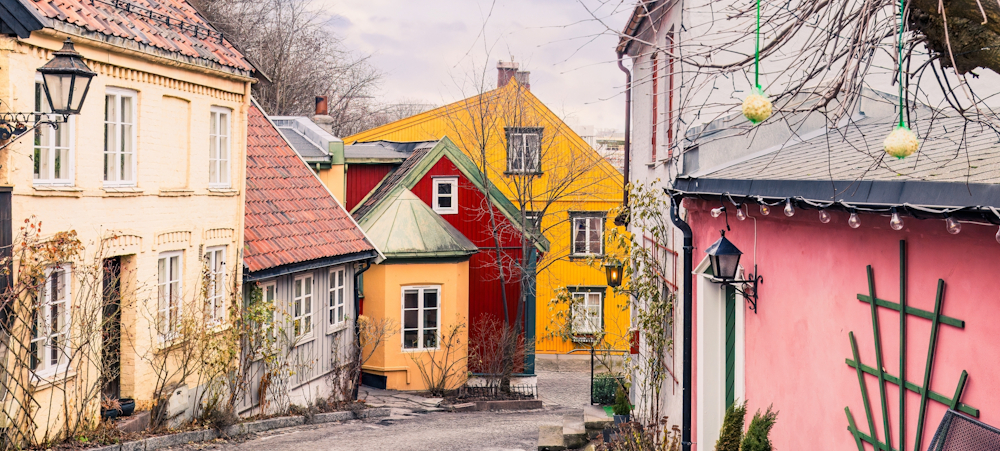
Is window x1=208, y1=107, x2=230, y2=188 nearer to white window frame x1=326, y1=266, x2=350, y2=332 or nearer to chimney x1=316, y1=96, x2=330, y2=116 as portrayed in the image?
white window frame x1=326, y1=266, x2=350, y2=332

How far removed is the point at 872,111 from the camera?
9078 millimetres

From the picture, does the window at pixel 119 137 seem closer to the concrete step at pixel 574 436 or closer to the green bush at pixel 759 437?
the concrete step at pixel 574 436

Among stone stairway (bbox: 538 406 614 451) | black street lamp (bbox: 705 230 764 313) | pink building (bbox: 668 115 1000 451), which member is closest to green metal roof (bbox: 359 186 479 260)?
stone stairway (bbox: 538 406 614 451)

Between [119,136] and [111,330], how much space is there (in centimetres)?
246

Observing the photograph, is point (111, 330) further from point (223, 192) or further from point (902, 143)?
point (902, 143)

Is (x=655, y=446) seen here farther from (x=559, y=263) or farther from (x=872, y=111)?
(x=559, y=263)

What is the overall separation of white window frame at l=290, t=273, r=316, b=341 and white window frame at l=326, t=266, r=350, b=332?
0.66 m

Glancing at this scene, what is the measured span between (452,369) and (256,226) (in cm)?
832

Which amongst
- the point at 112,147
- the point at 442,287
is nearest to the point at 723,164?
the point at 112,147

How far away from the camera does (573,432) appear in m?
13.9

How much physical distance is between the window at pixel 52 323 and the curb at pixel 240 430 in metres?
1.15

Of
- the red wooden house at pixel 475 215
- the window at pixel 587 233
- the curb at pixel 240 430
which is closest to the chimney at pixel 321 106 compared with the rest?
the red wooden house at pixel 475 215

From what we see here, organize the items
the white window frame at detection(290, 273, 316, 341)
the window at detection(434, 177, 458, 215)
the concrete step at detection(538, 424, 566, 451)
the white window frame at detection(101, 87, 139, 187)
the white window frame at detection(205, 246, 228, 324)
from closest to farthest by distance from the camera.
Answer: the white window frame at detection(101, 87, 139, 187)
the concrete step at detection(538, 424, 566, 451)
the white window frame at detection(205, 246, 228, 324)
the white window frame at detection(290, 273, 316, 341)
the window at detection(434, 177, 458, 215)

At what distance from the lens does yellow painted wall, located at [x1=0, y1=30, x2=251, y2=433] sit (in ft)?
32.0
